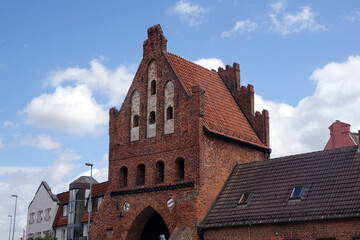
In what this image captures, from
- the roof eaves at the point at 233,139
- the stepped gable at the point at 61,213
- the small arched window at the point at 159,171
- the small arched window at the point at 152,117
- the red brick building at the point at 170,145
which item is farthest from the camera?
the stepped gable at the point at 61,213

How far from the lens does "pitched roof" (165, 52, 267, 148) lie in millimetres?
28328

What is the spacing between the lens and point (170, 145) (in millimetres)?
27484

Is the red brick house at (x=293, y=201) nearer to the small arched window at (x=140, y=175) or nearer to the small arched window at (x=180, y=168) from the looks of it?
the small arched window at (x=180, y=168)

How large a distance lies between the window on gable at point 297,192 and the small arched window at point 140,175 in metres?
9.45

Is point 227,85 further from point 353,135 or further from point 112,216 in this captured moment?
point 353,135

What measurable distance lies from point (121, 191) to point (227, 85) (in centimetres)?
1070

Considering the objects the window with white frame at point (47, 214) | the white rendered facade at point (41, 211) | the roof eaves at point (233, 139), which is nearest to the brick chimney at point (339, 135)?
the roof eaves at point (233, 139)

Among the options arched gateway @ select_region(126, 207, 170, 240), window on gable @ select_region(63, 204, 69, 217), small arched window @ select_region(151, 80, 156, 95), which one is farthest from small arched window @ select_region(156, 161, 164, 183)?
window on gable @ select_region(63, 204, 69, 217)

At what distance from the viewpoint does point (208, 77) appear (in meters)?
32.6

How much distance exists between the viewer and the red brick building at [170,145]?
26109mm

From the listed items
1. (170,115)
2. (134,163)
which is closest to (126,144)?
(134,163)

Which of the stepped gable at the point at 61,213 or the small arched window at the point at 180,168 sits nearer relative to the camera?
the small arched window at the point at 180,168

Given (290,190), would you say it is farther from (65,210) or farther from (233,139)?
(65,210)

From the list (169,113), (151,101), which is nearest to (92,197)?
(151,101)
